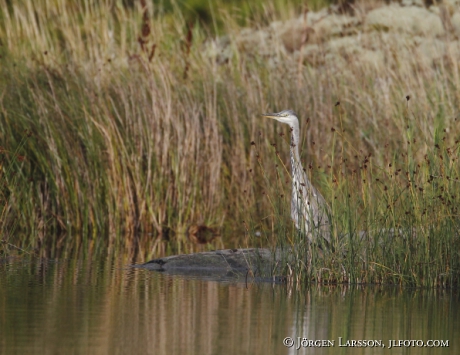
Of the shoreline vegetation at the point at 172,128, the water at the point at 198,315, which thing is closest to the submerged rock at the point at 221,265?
the water at the point at 198,315

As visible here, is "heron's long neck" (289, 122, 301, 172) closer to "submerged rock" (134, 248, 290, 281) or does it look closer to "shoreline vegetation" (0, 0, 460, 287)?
"shoreline vegetation" (0, 0, 460, 287)

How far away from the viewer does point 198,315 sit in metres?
6.00

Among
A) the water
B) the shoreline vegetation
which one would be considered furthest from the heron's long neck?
the water

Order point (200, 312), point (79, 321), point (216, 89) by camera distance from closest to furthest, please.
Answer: point (79, 321) → point (200, 312) → point (216, 89)

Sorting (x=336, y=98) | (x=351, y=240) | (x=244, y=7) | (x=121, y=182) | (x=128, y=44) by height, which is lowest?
(x=351, y=240)

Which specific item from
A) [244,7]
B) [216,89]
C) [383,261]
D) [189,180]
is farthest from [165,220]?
[244,7]

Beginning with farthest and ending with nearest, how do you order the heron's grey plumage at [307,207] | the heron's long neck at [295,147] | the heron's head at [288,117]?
the heron's head at [288,117], the heron's long neck at [295,147], the heron's grey plumage at [307,207]

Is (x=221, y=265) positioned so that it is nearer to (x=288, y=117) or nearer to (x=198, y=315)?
(x=288, y=117)

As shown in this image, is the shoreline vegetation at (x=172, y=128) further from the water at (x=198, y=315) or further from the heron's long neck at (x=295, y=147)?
the water at (x=198, y=315)

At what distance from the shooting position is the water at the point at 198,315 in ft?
17.0

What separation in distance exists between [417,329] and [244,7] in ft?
54.5

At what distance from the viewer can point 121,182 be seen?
10867mm

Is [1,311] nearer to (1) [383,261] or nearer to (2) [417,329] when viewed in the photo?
(2) [417,329]

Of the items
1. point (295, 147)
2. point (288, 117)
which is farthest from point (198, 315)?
point (288, 117)
